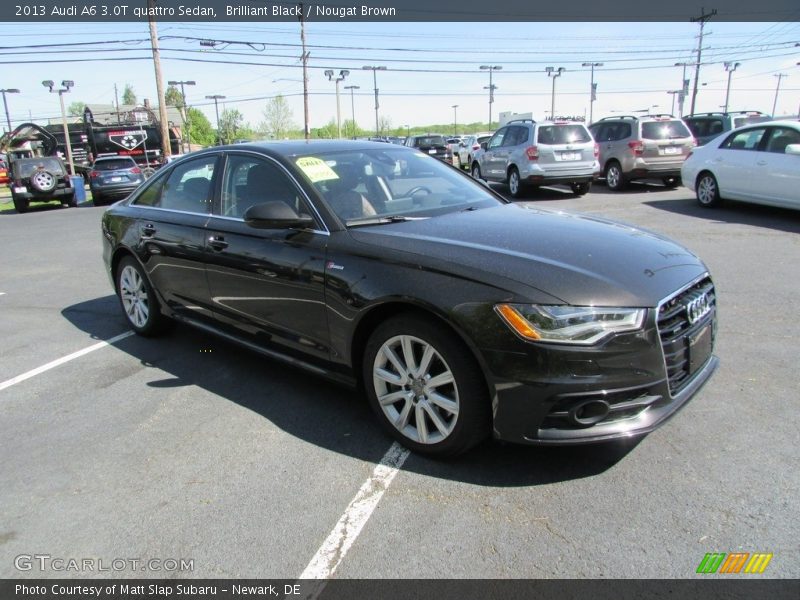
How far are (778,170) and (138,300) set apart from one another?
964 cm

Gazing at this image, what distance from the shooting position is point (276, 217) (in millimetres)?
3430

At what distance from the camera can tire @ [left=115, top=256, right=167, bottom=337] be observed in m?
5.18

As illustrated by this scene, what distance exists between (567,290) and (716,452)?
1291 mm

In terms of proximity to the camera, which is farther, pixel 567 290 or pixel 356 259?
pixel 356 259

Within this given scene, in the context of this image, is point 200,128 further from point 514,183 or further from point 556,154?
point 556,154

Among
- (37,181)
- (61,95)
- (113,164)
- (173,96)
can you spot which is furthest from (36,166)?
(173,96)

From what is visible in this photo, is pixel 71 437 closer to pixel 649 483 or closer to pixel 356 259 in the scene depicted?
pixel 356 259

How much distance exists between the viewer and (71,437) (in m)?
3.62

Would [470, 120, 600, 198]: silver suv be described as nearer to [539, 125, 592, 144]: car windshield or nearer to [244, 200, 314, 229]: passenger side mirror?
[539, 125, 592, 144]: car windshield

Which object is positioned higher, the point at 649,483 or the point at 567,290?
the point at 567,290

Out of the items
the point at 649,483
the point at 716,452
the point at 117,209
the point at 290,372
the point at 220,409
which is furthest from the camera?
the point at 117,209

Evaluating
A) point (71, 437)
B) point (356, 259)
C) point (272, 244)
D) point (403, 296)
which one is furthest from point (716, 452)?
point (71, 437)

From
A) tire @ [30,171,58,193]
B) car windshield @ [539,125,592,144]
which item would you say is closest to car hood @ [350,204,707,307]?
car windshield @ [539,125,592,144]

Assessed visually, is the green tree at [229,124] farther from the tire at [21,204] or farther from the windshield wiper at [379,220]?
the windshield wiper at [379,220]
